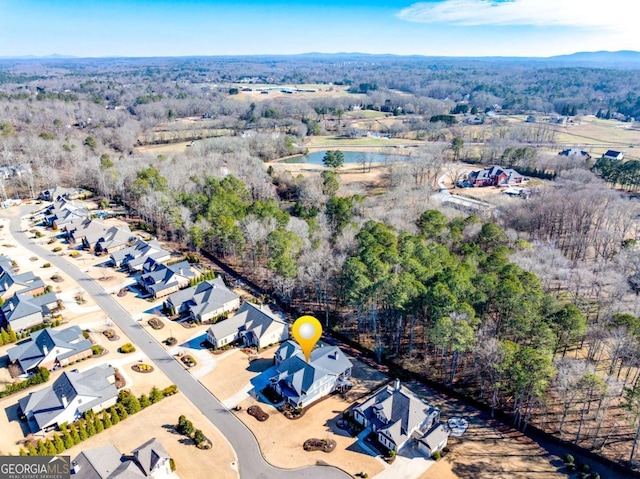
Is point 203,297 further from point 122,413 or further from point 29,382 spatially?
point 29,382

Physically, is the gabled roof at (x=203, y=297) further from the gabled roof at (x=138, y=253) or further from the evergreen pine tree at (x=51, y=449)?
the evergreen pine tree at (x=51, y=449)

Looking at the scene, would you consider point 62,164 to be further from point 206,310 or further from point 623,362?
point 623,362

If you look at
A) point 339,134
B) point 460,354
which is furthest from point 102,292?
point 339,134

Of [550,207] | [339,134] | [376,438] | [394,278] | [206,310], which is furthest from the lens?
[339,134]

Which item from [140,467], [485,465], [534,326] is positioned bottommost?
[485,465]

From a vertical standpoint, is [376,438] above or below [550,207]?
below
